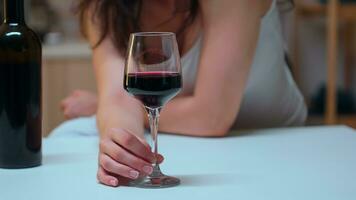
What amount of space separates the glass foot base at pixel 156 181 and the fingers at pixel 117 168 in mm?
12

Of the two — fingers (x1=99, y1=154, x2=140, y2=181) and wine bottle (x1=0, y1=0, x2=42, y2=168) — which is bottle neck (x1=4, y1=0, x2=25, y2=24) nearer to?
wine bottle (x1=0, y1=0, x2=42, y2=168)

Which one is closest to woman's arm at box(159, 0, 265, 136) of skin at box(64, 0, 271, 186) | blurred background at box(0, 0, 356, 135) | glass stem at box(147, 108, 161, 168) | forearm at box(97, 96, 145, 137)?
skin at box(64, 0, 271, 186)

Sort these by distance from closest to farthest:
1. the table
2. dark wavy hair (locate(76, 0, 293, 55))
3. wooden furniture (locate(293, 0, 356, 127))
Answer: the table → dark wavy hair (locate(76, 0, 293, 55)) → wooden furniture (locate(293, 0, 356, 127))

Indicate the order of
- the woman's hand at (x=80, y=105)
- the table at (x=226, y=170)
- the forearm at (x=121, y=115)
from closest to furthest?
1. the table at (x=226, y=170)
2. the forearm at (x=121, y=115)
3. the woman's hand at (x=80, y=105)

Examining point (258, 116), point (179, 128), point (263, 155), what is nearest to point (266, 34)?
point (258, 116)

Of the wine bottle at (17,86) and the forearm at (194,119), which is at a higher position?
the wine bottle at (17,86)

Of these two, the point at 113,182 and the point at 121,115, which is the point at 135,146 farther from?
the point at 121,115

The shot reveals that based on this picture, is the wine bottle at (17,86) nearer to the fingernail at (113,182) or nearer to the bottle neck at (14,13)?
the bottle neck at (14,13)

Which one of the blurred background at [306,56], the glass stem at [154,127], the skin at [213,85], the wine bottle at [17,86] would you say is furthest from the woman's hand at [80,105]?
the blurred background at [306,56]

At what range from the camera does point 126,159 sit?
97cm

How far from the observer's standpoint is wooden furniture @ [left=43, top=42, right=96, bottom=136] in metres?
3.24

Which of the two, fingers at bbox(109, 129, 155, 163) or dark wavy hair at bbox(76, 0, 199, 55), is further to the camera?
dark wavy hair at bbox(76, 0, 199, 55)

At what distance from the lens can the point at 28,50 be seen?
1059mm

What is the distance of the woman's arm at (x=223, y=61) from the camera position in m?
1.35
